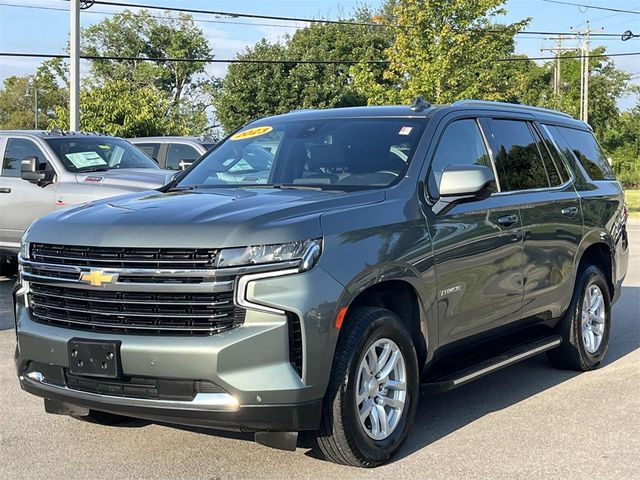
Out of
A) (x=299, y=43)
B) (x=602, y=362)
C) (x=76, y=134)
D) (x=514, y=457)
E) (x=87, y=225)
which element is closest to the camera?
(x=87, y=225)

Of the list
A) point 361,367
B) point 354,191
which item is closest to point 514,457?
point 361,367

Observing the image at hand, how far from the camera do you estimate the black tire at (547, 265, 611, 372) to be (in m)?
6.39

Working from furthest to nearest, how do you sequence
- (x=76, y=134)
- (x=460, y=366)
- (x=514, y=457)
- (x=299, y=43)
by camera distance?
(x=299, y=43) → (x=76, y=134) → (x=460, y=366) → (x=514, y=457)

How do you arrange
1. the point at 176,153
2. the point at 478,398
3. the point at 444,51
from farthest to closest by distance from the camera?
1. the point at 444,51
2. the point at 176,153
3. the point at 478,398

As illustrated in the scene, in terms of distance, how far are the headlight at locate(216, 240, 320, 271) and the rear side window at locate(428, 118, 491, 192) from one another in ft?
4.18

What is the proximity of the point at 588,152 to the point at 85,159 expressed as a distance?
6508 mm

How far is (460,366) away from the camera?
5.10m

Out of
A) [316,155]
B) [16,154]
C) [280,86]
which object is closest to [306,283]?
[316,155]

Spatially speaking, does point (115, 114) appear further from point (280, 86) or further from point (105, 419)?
point (105, 419)

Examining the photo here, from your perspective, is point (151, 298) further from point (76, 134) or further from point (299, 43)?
point (299, 43)

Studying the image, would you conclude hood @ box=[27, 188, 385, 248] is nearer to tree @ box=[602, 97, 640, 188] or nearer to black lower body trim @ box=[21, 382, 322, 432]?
black lower body trim @ box=[21, 382, 322, 432]

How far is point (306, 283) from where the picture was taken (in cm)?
387

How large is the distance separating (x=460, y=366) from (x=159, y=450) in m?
1.88

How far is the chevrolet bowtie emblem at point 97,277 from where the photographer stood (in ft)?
13.1
